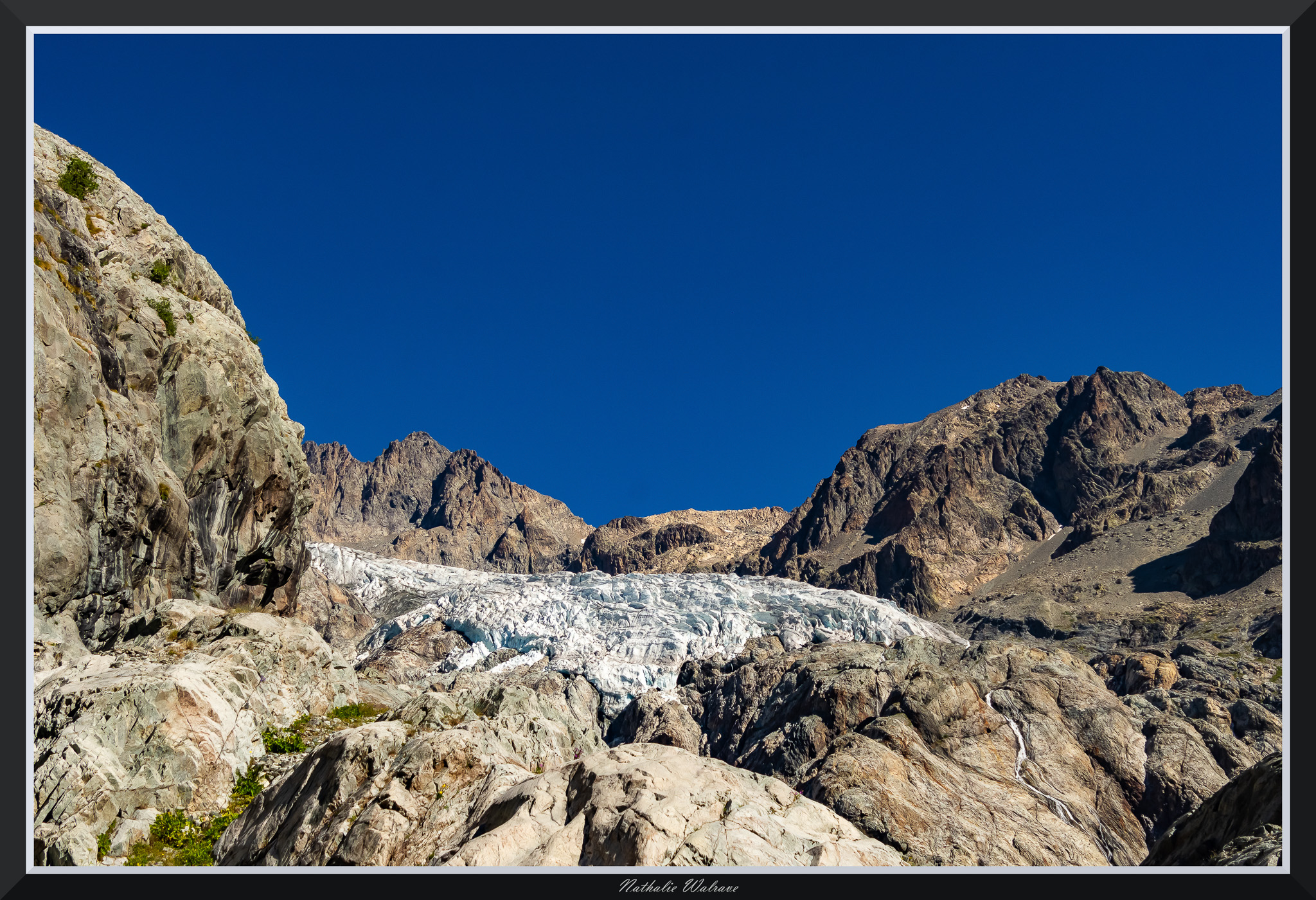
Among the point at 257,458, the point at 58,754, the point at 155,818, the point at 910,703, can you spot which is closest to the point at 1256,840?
the point at 155,818

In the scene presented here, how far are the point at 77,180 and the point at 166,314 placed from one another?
629 centimetres

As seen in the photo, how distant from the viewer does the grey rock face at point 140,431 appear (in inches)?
911

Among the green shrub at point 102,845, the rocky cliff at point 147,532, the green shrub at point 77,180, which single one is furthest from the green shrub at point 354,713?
the green shrub at point 77,180

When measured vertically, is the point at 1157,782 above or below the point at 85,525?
below

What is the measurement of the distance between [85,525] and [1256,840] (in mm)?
27180

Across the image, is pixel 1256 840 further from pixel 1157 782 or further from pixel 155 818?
pixel 1157 782

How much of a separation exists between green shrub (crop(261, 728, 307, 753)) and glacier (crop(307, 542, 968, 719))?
113 meters

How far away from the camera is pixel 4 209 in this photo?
37.4ft

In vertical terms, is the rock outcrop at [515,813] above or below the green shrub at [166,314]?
below

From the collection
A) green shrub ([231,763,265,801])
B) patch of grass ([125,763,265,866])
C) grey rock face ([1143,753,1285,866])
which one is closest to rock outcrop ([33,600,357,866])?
green shrub ([231,763,265,801])

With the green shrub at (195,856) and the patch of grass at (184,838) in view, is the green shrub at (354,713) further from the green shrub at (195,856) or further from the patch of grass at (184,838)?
the green shrub at (195,856)

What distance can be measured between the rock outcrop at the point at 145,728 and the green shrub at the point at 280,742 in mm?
197

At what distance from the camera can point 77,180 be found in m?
35.5
